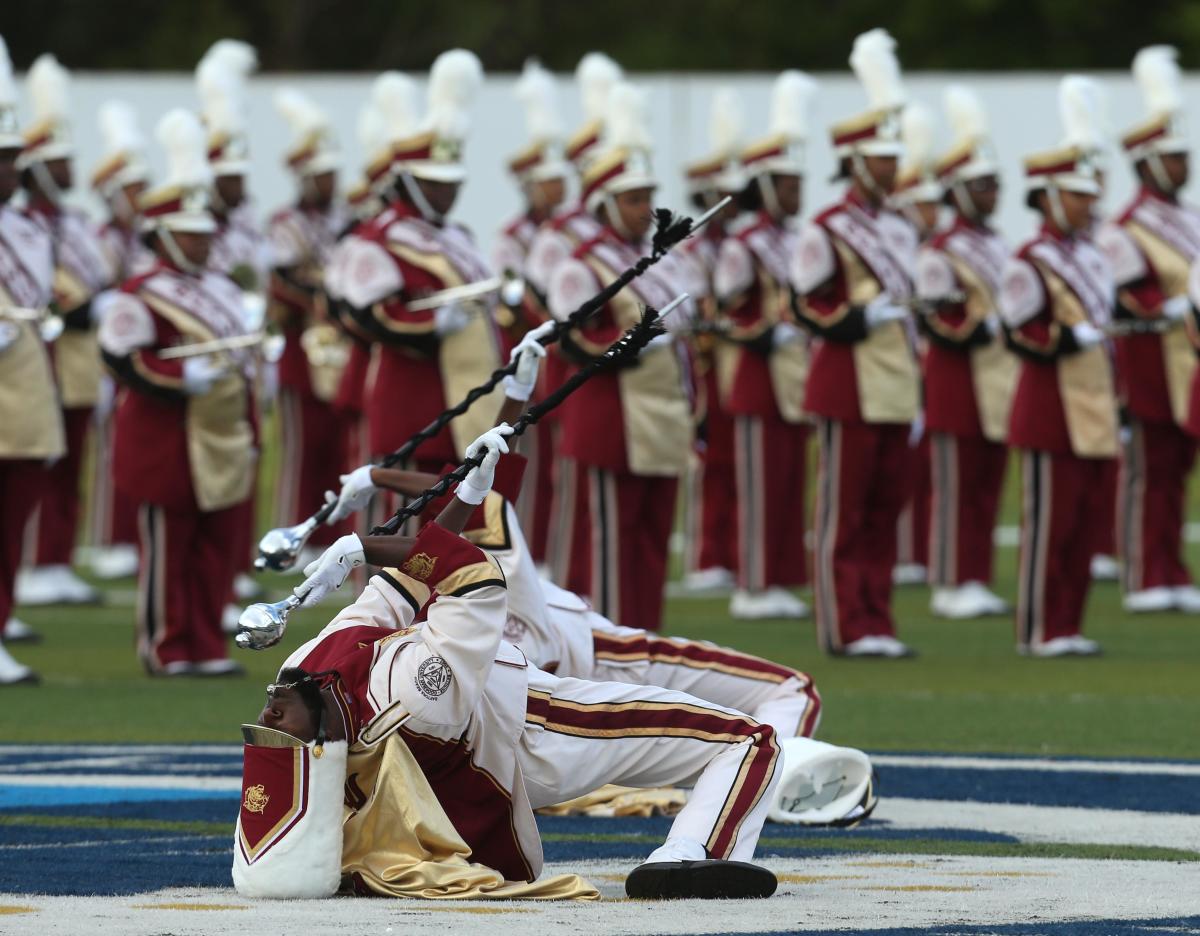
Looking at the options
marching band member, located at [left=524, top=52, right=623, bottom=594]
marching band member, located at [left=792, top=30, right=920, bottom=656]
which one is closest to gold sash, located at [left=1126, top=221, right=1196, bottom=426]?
marching band member, located at [left=792, top=30, right=920, bottom=656]

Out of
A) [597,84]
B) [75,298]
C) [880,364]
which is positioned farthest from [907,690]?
[75,298]

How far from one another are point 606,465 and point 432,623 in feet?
19.3

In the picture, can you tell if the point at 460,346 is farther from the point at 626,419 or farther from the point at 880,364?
the point at 880,364

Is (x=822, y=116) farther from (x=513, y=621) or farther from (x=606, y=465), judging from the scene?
(x=513, y=621)

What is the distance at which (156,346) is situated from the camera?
38.0 feet

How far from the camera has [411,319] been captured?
1212 centimetres

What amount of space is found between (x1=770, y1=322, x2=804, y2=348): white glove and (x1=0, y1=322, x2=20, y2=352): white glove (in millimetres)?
4424

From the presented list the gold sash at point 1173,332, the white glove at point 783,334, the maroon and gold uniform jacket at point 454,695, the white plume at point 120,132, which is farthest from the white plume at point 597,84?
the maroon and gold uniform jacket at point 454,695

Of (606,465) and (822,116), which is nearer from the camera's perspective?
(606,465)

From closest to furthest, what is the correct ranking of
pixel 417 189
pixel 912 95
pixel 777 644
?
pixel 417 189, pixel 777 644, pixel 912 95

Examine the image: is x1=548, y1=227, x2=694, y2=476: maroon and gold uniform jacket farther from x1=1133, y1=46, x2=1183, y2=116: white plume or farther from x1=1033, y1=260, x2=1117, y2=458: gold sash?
x1=1133, y1=46, x2=1183, y2=116: white plume

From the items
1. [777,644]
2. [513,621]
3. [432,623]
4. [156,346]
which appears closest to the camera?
[432,623]

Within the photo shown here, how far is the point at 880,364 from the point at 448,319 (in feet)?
5.86

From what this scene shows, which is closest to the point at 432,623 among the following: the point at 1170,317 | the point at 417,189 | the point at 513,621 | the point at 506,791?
the point at 506,791
